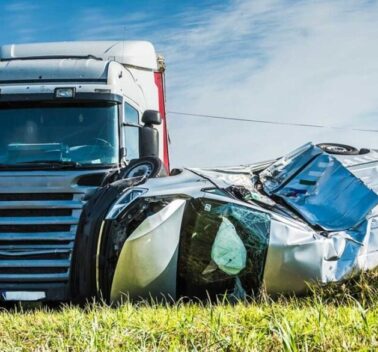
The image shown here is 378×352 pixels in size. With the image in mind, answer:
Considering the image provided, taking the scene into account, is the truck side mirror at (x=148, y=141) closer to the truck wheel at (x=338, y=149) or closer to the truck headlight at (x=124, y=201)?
the truck headlight at (x=124, y=201)

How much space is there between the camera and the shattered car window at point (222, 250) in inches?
250

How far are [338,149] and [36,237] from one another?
11.4 ft

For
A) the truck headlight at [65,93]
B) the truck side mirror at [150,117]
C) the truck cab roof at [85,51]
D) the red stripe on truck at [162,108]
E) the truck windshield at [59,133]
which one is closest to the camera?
the truck windshield at [59,133]

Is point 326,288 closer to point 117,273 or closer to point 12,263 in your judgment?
point 117,273

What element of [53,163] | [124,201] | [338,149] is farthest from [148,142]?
[338,149]

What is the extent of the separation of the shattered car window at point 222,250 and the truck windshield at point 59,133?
1.72m

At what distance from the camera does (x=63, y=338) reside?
12.9 feet

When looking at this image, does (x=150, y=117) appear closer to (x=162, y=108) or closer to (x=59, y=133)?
(x=59, y=133)

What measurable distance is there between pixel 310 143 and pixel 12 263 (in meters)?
3.59

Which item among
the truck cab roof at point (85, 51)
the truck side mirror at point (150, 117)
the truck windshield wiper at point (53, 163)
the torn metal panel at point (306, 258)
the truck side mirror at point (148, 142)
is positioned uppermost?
the truck cab roof at point (85, 51)

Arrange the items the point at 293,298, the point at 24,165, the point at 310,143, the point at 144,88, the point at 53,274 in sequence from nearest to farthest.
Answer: the point at 293,298 → the point at 53,274 → the point at 24,165 → the point at 310,143 → the point at 144,88

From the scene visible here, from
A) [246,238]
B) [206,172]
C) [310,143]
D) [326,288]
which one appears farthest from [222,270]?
[310,143]

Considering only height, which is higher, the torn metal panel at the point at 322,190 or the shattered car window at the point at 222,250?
the torn metal panel at the point at 322,190

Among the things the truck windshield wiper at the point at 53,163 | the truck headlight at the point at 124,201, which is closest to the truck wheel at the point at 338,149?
the truck headlight at the point at 124,201
